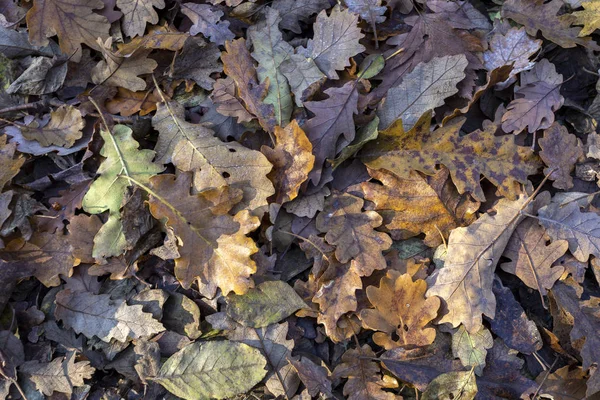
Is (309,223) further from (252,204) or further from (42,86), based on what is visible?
(42,86)

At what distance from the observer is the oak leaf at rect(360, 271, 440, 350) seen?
2111 mm

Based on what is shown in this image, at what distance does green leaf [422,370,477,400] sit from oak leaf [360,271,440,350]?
15 centimetres

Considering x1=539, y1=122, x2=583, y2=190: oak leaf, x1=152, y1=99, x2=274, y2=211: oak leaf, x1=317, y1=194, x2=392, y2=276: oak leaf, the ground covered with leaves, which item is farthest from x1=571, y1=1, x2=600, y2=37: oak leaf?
x1=152, y1=99, x2=274, y2=211: oak leaf

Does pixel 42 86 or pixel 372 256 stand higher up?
pixel 42 86

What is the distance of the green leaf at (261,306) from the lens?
2.16 meters


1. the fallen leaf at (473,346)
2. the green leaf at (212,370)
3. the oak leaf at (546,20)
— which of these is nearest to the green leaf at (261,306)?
the green leaf at (212,370)

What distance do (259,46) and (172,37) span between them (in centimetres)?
41

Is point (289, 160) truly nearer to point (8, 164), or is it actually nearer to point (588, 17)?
point (8, 164)

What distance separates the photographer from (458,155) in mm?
2252

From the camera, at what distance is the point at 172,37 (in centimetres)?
246

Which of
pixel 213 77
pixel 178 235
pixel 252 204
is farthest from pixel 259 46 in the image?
pixel 178 235

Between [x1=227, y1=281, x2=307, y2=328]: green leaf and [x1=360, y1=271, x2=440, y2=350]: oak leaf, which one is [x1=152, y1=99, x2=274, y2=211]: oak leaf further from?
[x1=360, y1=271, x2=440, y2=350]: oak leaf

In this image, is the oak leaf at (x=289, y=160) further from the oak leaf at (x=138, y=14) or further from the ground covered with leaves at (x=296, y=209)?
the oak leaf at (x=138, y=14)

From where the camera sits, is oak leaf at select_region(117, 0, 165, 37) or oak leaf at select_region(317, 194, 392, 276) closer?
oak leaf at select_region(317, 194, 392, 276)
